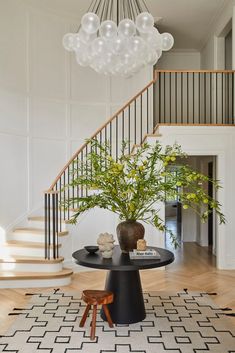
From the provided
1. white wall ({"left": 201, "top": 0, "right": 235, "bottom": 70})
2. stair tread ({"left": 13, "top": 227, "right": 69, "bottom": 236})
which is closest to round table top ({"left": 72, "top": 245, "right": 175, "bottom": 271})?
stair tread ({"left": 13, "top": 227, "right": 69, "bottom": 236})

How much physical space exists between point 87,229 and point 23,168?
1.69 m

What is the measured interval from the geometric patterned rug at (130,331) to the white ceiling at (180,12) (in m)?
5.48

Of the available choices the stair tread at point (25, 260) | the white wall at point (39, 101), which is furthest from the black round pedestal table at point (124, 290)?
the white wall at point (39, 101)

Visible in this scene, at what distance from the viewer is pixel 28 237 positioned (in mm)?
6070

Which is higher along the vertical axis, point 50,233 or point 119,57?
point 119,57

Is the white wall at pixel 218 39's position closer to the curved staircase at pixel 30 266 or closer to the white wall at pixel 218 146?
the white wall at pixel 218 146

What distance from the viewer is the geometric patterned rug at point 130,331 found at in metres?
3.24

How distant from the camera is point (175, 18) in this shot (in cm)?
766

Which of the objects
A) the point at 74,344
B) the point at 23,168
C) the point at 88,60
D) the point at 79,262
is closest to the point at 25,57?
the point at 23,168

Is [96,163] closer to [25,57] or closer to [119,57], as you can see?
[119,57]

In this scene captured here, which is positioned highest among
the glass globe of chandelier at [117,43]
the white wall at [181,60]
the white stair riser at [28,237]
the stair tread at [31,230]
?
the white wall at [181,60]

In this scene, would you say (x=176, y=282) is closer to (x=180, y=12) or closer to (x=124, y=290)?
(x=124, y=290)

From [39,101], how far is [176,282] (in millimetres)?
4245

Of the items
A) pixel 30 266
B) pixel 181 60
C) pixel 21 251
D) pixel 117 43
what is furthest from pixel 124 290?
pixel 181 60
